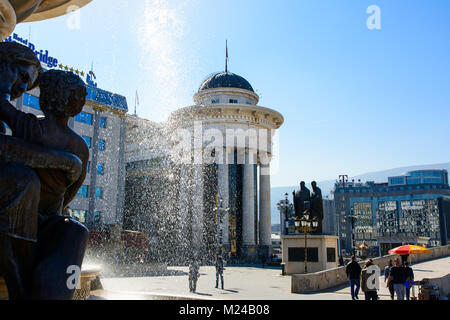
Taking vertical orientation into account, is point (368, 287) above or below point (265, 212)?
below

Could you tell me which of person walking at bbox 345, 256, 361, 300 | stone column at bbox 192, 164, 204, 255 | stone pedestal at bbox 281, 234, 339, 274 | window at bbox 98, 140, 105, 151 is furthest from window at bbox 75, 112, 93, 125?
person walking at bbox 345, 256, 361, 300

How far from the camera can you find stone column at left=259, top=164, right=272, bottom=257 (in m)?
46.4

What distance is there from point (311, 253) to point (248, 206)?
21.6 m

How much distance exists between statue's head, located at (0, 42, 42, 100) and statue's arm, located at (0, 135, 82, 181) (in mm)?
636

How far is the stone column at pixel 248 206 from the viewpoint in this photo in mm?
44188

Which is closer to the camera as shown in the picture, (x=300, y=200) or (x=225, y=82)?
(x=300, y=200)

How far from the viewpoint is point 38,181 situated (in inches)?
96.2

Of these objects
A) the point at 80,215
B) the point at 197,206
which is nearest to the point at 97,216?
the point at 80,215

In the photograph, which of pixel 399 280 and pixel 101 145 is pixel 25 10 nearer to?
pixel 399 280

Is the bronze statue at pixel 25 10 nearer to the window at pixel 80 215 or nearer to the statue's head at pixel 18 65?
the statue's head at pixel 18 65

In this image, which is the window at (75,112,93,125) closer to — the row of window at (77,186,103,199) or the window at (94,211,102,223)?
the row of window at (77,186,103,199)

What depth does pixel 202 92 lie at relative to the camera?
49.4 m
